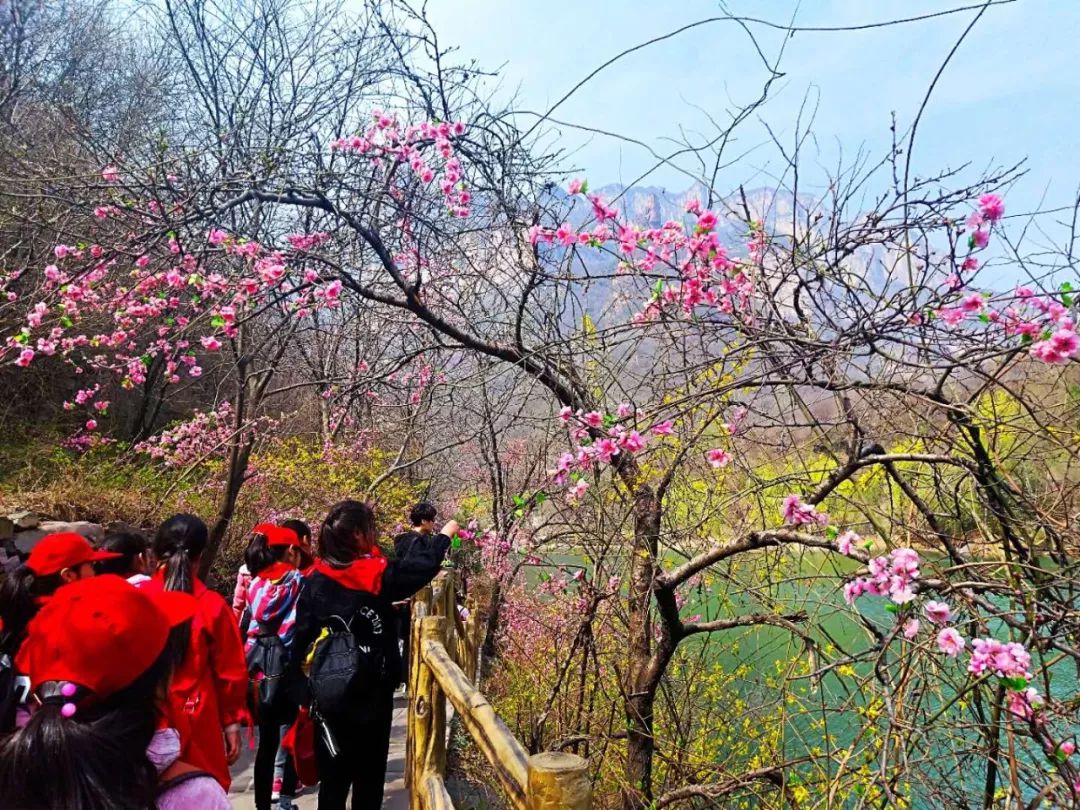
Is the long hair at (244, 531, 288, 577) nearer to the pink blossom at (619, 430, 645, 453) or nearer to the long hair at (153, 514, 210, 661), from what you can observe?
the long hair at (153, 514, 210, 661)

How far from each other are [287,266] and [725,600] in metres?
2.94

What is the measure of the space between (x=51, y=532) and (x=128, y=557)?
4.49 meters

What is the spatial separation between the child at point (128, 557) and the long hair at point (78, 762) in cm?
137

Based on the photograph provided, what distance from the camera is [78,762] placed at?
1.20 metres

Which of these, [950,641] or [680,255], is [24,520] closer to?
[680,255]

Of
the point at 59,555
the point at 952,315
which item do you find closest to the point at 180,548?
A: the point at 59,555

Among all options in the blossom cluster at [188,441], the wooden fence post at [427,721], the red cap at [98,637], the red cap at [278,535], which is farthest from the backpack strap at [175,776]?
the blossom cluster at [188,441]

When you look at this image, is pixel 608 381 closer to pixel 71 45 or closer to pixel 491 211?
pixel 491 211

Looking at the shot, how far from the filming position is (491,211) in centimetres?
467

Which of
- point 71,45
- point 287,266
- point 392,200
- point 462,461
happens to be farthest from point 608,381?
point 71,45

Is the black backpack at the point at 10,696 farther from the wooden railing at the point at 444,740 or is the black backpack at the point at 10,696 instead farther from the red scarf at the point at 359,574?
the red scarf at the point at 359,574

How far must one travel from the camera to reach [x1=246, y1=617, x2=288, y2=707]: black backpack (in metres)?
3.09

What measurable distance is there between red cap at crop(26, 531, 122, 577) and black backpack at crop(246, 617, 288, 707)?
2.84ft

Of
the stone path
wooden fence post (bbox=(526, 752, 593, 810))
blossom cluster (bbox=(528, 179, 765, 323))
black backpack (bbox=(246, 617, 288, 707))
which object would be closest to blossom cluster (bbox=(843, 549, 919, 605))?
wooden fence post (bbox=(526, 752, 593, 810))
